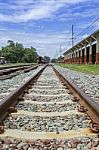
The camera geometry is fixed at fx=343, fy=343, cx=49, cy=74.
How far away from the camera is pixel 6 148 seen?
4000 millimetres

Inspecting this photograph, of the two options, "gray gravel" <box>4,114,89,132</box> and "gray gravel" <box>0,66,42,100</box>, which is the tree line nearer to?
"gray gravel" <box>0,66,42,100</box>

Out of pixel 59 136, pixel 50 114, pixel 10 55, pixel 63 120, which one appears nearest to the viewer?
pixel 59 136

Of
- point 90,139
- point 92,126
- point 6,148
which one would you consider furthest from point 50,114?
point 6,148

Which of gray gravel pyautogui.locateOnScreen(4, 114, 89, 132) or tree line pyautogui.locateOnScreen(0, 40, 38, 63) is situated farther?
tree line pyautogui.locateOnScreen(0, 40, 38, 63)

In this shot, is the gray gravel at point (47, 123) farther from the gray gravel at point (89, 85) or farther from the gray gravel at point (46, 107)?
the gray gravel at point (89, 85)

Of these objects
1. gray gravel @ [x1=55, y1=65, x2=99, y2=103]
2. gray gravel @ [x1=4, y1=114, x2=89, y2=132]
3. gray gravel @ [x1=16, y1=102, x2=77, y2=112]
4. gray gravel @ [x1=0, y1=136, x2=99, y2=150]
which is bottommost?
gray gravel @ [x1=55, y1=65, x2=99, y2=103]


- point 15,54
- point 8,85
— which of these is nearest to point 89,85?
point 8,85

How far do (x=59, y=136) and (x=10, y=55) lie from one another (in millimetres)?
167490

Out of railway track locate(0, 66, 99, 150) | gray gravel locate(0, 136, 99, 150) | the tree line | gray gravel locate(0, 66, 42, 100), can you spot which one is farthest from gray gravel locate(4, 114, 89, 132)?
the tree line

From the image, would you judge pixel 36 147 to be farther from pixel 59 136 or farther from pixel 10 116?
pixel 10 116

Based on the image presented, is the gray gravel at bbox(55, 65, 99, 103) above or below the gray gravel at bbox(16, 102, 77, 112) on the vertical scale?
below

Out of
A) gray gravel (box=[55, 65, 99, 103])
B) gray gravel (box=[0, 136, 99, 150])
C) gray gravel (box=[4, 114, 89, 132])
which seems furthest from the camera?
gray gravel (box=[55, 65, 99, 103])

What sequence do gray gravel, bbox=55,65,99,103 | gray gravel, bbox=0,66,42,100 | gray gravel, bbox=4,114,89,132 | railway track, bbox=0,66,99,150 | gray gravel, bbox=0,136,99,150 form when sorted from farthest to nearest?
gray gravel, bbox=0,66,42,100
gray gravel, bbox=55,65,99,103
gray gravel, bbox=4,114,89,132
railway track, bbox=0,66,99,150
gray gravel, bbox=0,136,99,150

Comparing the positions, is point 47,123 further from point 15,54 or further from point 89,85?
point 15,54
